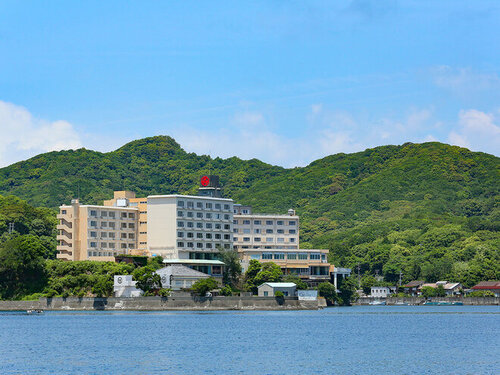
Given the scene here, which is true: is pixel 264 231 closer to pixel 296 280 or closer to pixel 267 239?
pixel 267 239

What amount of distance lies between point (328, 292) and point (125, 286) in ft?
166

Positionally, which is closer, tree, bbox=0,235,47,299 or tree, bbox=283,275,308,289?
tree, bbox=0,235,47,299

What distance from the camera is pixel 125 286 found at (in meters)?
142

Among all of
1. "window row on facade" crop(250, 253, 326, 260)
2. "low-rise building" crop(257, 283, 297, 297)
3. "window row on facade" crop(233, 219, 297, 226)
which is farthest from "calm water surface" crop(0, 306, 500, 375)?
"window row on facade" crop(233, 219, 297, 226)

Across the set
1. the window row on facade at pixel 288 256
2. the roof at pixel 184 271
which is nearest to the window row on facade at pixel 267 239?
the window row on facade at pixel 288 256

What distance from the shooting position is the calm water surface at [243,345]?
66.2 meters

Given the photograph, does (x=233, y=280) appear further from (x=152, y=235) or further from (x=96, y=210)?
(x=96, y=210)

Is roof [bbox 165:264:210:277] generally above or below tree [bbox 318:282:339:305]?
above

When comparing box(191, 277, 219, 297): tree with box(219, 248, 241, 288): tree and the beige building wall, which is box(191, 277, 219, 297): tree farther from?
the beige building wall

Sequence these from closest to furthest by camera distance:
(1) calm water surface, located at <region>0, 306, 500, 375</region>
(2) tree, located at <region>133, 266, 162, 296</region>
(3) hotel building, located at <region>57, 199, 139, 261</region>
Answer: (1) calm water surface, located at <region>0, 306, 500, 375</region>
(2) tree, located at <region>133, 266, 162, 296</region>
(3) hotel building, located at <region>57, 199, 139, 261</region>

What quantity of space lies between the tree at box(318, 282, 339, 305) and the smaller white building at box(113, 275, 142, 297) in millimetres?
46127

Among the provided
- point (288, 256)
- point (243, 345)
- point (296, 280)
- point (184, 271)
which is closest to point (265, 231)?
point (288, 256)

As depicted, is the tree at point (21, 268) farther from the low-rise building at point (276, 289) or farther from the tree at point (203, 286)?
the low-rise building at point (276, 289)

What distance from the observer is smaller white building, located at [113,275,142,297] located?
142 m
